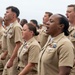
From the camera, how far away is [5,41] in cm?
670

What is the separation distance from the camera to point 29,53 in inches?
212

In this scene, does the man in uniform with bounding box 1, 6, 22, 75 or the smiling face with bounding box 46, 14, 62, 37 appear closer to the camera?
the smiling face with bounding box 46, 14, 62, 37

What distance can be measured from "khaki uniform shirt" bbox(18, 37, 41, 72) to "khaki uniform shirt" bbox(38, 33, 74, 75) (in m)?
1.07

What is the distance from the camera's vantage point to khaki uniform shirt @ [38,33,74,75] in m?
3.86

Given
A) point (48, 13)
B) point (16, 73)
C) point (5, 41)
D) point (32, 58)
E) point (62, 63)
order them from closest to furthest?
point (62, 63)
point (32, 58)
point (16, 73)
point (5, 41)
point (48, 13)

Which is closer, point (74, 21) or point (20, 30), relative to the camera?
point (74, 21)

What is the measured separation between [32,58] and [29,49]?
0.19m

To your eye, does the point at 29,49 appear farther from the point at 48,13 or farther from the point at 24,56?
the point at 48,13

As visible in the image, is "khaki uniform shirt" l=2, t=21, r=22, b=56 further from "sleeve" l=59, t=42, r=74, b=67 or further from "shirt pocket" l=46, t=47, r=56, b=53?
"sleeve" l=59, t=42, r=74, b=67

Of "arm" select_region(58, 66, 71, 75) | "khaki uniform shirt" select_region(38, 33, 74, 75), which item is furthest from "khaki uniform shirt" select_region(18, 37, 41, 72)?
"arm" select_region(58, 66, 71, 75)

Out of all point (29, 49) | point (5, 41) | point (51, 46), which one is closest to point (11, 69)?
point (5, 41)

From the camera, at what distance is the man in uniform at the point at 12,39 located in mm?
6305

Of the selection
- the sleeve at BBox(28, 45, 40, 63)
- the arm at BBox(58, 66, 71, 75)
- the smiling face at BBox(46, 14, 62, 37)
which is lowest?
the sleeve at BBox(28, 45, 40, 63)

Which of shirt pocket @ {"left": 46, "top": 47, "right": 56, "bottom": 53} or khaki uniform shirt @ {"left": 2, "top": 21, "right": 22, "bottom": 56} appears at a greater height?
shirt pocket @ {"left": 46, "top": 47, "right": 56, "bottom": 53}
